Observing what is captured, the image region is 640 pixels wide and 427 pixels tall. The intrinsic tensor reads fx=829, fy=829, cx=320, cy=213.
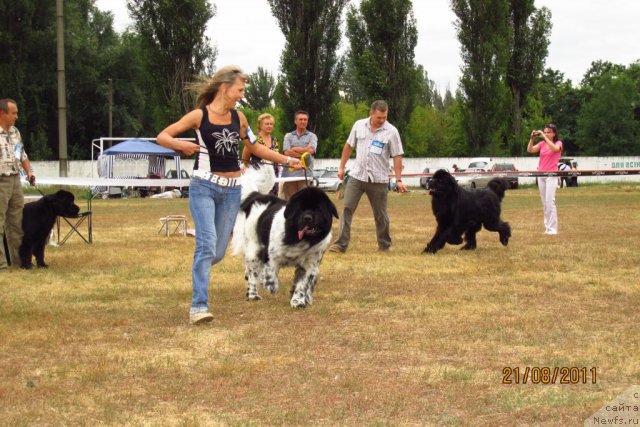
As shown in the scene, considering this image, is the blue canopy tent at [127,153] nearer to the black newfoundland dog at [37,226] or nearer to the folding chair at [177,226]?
the folding chair at [177,226]

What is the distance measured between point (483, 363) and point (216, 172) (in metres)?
2.62

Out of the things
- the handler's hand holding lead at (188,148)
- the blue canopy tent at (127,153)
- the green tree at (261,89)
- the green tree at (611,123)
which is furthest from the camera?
the green tree at (261,89)

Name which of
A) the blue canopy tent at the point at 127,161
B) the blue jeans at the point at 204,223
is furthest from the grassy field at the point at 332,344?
the blue canopy tent at the point at 127,161

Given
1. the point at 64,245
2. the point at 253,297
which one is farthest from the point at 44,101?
the point at 253,297

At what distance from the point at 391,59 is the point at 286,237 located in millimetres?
39647

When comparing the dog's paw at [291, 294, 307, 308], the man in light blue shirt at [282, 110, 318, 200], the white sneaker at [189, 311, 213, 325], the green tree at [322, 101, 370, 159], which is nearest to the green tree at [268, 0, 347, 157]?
the green tree at [322, 101, 370, 159]

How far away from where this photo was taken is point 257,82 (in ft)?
336

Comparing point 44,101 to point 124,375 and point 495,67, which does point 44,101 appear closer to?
point 495,67

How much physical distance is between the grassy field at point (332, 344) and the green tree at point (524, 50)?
3955 cm

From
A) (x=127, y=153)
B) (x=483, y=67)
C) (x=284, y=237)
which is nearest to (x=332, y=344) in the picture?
(x=284, y=237)

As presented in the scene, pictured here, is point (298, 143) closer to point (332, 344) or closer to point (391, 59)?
point (332, 344)

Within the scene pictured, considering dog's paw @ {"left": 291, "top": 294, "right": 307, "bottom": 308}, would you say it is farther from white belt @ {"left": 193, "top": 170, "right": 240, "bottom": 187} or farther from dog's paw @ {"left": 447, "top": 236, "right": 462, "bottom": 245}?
dog's paw @ {"left": 447, "top": 236, "right": 462, "bottom": 245}

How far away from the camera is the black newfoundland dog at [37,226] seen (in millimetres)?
10250
